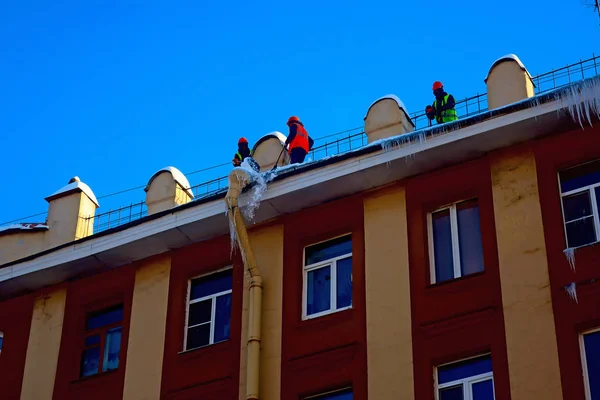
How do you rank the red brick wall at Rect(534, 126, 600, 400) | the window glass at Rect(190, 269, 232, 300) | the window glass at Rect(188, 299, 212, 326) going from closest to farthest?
the red brick wall at Rect(534, 126, 600, 400) → the window glass at Rect(188, 299, 212, 326) → the window glass at Rect(190, 269, 232, 300)

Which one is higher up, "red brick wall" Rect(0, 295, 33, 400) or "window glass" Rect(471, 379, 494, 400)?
"red brick wall" Rect(0, 295, 33, 400)

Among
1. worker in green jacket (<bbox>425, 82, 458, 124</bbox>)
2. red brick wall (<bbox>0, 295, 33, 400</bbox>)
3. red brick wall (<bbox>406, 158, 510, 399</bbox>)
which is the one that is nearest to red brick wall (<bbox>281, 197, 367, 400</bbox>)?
red brick wall (<bbox>406, 158, 510, 399</bbox>)

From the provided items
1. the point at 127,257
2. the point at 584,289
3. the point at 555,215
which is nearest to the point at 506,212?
the point at 555,215

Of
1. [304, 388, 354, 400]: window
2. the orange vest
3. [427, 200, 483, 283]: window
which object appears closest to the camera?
[304, 388, 354, 400]: window

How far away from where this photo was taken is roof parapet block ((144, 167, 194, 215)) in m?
21.8

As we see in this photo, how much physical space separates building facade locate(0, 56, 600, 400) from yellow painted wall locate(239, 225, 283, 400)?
3 cm

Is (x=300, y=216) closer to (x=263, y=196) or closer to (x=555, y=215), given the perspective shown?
(x=263, y=196)

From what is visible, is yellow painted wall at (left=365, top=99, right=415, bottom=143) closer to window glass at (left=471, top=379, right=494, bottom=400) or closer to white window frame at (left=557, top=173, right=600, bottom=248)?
white window frame at (left=557, top=173, right=600, bottom=248)

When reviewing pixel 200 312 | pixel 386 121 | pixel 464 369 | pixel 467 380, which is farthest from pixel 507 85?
pixel 200 312

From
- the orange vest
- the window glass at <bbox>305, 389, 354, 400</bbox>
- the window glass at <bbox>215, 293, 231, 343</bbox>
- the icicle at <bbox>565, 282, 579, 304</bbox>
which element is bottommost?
the window glass at <bbox>305, 389, 354, 400</bbox>

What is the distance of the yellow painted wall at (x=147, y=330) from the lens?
65.3 ft

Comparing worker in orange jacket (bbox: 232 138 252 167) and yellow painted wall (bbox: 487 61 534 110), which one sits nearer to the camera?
yellow painted wall (bbox: 487 61 534 110)

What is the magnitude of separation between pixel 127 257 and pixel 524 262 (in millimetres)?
7213

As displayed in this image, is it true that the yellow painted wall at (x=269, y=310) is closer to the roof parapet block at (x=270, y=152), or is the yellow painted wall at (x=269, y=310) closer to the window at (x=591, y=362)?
the roof parapet block at (x=270, y=152)
